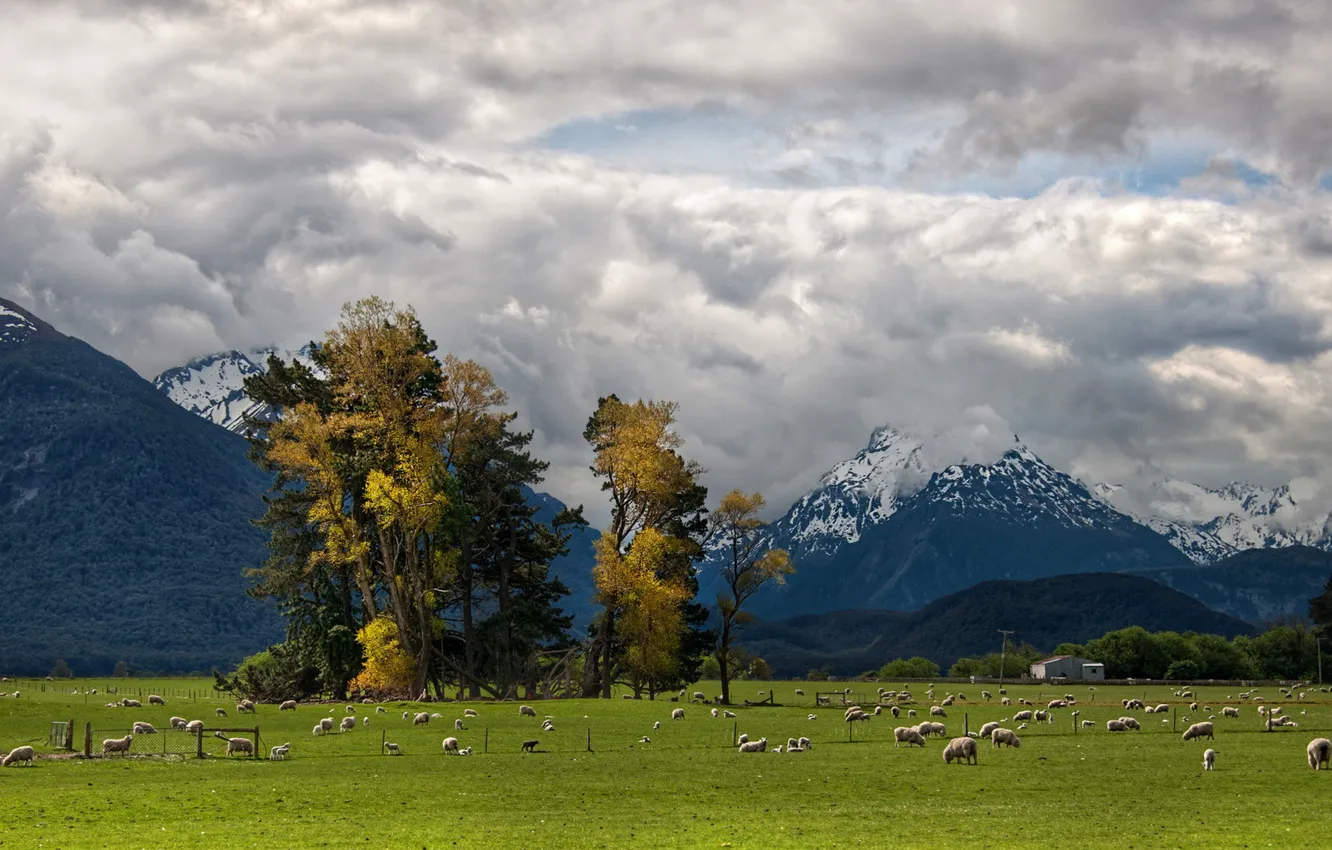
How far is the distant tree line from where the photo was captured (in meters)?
94.6

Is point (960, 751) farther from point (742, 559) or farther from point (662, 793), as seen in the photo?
point (742, 559)

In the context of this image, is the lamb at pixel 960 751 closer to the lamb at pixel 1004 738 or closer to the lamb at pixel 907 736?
the lamb at pixel 1004 738

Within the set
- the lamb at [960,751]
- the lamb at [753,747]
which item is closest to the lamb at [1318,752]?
the lamb at [960,751]

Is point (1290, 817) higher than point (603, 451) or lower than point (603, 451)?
lower

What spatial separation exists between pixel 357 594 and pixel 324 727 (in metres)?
39.5

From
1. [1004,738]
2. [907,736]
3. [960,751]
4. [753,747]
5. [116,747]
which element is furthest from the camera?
[907,736]

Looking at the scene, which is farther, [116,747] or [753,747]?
[753,747]

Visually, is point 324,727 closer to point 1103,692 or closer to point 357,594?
point 357,594

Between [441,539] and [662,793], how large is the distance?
178 ft

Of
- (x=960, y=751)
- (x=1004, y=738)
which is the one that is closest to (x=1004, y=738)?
(x=1004, y=738)

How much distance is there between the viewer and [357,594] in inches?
4400

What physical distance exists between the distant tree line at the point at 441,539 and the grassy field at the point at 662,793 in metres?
21.1

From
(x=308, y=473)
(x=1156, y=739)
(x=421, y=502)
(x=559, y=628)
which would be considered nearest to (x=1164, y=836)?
(x=1156, y=739)

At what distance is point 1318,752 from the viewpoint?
176 feet
